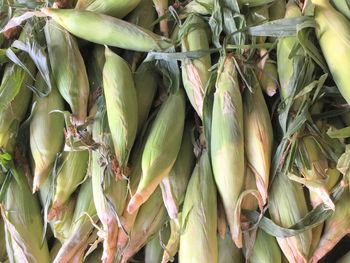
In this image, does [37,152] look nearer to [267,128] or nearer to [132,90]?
[132,90]

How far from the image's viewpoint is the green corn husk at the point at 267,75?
2.85 feet

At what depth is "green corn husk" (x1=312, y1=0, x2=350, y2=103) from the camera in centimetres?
82

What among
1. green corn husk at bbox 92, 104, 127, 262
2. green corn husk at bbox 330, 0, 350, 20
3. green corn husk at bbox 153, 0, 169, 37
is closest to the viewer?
green corn husk at bbox 92, 104, 127, 262

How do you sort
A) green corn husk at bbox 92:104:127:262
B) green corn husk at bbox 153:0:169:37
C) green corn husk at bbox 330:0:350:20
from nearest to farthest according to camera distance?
green corn husk at bbox 92:104:127:262
green corn husk at bbox 330:0:350:20
green corn husk at bbox 153:0:169:37

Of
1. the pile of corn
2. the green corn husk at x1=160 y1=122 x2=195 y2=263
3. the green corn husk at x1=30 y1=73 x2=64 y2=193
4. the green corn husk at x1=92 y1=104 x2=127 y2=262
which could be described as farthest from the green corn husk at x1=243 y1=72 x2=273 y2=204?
the green corn husk at x1=30 y1=73 x2=64 y2=193

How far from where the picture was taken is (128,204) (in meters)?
0.78

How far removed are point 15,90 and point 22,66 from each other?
47mm

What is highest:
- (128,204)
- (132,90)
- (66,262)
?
(132,90)

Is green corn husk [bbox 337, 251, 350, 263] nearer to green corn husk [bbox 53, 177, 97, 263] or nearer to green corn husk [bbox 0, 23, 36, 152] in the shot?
green corn husk [bbox 53, 177, 97, 263]

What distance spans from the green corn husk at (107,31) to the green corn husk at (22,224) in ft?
0.88

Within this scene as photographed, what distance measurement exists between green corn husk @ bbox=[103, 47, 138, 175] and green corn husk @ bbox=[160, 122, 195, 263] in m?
0.08

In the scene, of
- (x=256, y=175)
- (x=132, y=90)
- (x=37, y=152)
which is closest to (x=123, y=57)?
(x=132, y=90)

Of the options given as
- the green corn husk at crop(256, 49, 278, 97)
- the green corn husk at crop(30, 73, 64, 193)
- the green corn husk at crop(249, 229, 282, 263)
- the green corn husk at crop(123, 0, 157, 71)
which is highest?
the green corn husk at crop(123, 0, 157, 71)

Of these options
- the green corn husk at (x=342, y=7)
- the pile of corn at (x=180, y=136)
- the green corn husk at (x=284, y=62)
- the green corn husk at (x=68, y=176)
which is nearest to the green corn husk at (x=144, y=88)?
the pile of corn at (x=180, y=136)
